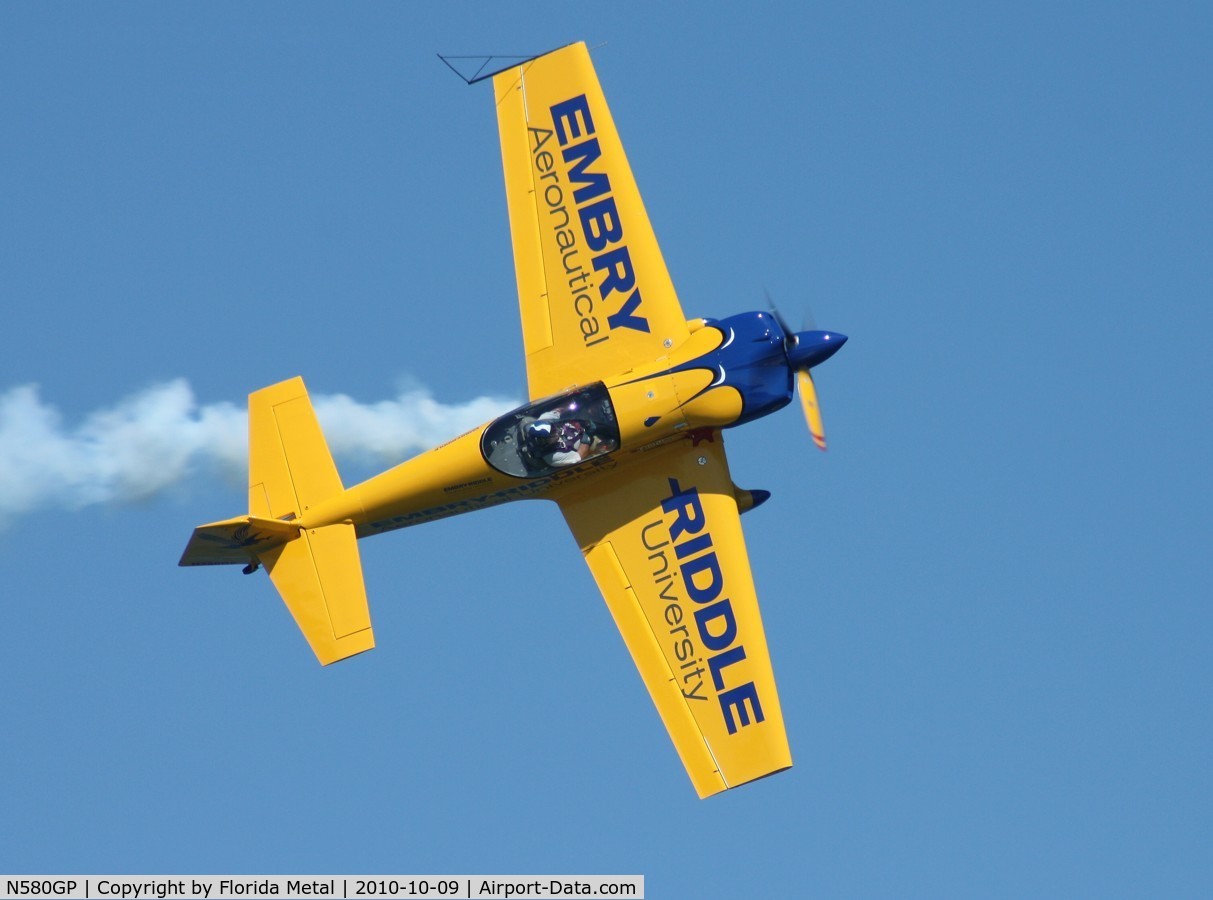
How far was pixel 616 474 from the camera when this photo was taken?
28781mm

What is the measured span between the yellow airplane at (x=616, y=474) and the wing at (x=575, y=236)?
27mm

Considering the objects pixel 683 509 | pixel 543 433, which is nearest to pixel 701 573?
pixel 683 509

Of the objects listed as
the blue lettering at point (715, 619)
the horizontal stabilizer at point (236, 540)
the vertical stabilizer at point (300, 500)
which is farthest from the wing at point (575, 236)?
the horizontal stabilizer at point (236, 540)

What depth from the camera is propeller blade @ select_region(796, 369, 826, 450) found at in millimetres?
27812

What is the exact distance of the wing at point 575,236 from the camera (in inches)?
1137

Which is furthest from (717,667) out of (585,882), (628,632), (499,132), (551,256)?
(499,132)

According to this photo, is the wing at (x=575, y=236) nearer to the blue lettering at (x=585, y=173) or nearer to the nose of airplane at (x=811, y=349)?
the blue lettering at (x=585, y=173)

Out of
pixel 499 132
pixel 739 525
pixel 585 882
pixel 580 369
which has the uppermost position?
pixel 499 132

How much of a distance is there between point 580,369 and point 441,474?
2.30 m

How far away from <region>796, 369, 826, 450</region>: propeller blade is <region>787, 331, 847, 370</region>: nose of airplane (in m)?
0.13

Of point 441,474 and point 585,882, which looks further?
point 441,474

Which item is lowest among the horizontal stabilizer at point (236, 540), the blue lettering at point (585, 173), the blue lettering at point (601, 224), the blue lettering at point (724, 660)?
the blue lettering at point (724, 660)

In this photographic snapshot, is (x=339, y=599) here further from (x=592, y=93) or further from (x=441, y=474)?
(x=592, y=93)

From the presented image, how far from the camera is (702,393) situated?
28156mm
